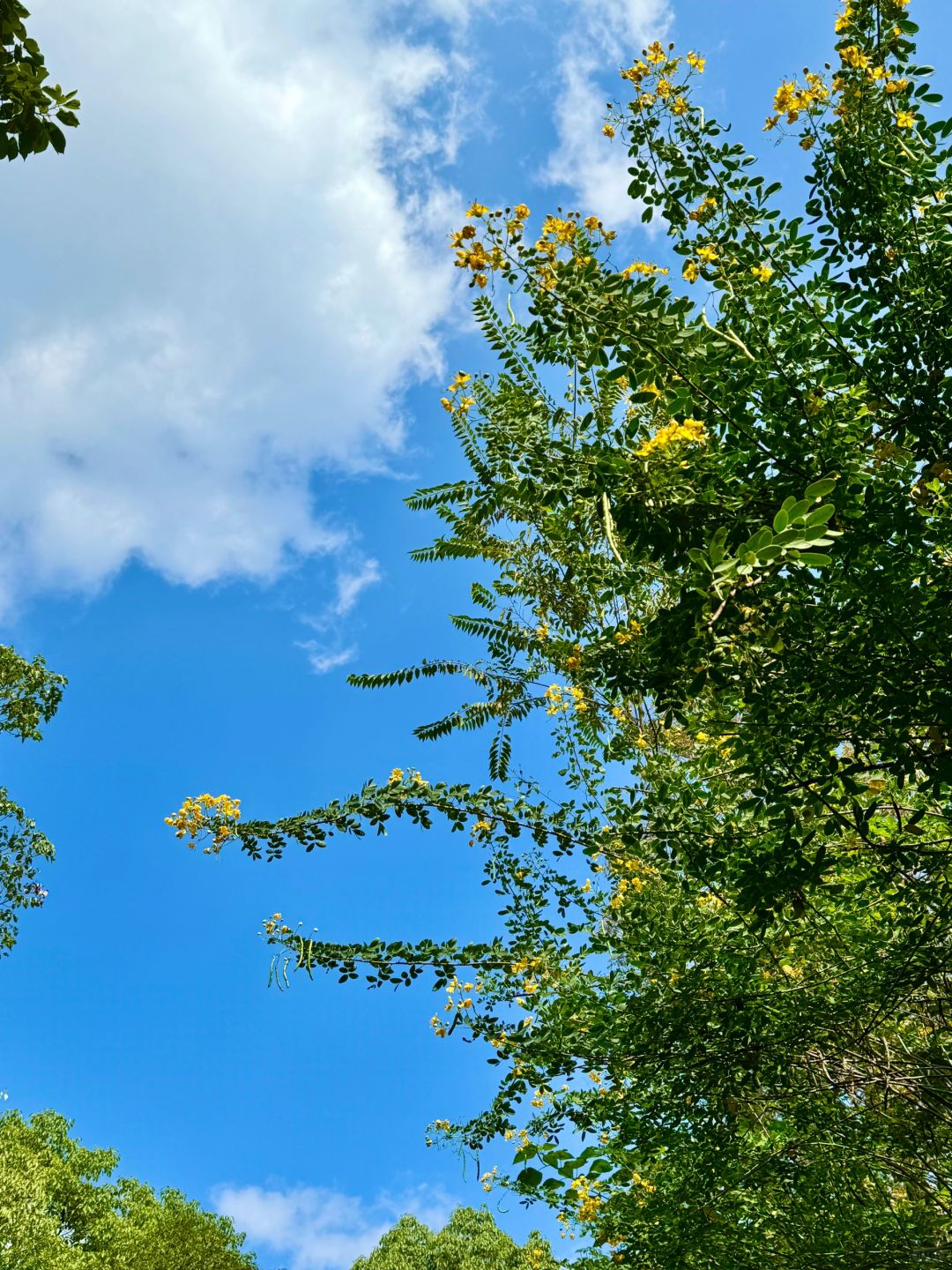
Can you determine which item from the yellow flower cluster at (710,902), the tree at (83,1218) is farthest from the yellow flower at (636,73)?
the tree at (83,1218)

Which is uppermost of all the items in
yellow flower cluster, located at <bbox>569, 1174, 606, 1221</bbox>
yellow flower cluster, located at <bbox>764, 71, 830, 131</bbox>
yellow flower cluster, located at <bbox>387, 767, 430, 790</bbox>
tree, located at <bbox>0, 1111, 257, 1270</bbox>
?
yellow flower cluster, located at <bbox>764, 71, 830, 131</bbox>

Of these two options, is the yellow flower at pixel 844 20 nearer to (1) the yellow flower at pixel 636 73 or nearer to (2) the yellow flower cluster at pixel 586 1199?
(1) the yellow flower at pixel 636 73

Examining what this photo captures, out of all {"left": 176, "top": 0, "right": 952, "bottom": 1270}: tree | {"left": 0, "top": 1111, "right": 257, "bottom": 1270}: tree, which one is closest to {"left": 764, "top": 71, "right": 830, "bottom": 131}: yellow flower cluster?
{"left": 176, "top": 0, "right": 952, "bottom": 1270}: tree

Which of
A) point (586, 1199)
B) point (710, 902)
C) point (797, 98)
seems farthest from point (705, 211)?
point (586, 1199)

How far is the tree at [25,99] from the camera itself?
6.48ft

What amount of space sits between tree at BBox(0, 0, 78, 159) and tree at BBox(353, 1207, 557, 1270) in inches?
685

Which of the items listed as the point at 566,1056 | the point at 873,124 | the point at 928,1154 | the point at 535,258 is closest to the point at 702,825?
the point at 566,1056

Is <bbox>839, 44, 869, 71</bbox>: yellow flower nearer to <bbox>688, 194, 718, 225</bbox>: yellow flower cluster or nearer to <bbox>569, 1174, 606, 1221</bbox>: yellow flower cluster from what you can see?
<bbox>688, 194, 718, 225</bbox>: yellow flower cluster

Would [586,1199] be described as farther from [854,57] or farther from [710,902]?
[854,57]

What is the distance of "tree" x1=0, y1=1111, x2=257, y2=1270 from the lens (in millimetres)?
11438

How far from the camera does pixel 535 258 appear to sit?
261 cm

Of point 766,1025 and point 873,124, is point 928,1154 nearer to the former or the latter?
point 766,1025

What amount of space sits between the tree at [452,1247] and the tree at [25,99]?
17.4 meters

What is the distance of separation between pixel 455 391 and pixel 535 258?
2.00 metres
